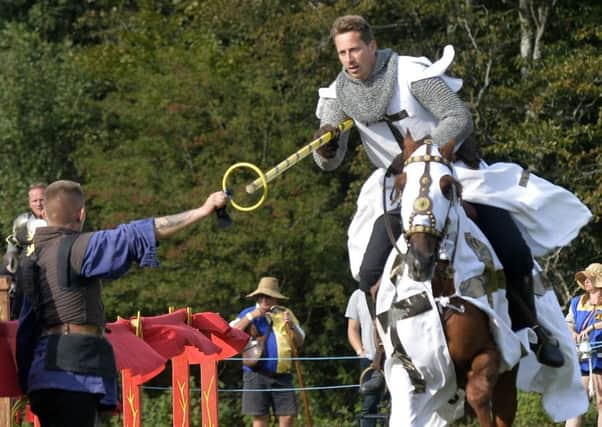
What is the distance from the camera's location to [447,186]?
796 centimetres

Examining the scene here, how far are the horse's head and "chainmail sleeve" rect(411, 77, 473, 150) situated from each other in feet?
1.07

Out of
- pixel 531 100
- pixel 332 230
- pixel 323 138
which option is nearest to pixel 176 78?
pixel 332 230

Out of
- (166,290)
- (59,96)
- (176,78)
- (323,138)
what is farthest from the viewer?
(59,96)

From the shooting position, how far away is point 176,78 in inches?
835

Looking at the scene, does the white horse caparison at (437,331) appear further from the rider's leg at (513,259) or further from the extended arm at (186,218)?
the extended arm at (186,218)

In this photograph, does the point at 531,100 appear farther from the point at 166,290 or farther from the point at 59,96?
the point at 59,96

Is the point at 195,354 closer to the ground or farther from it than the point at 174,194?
closer to the ground

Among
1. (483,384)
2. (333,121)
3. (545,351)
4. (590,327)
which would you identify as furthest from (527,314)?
(590,327)

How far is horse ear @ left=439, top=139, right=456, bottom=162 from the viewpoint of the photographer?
26.9ft

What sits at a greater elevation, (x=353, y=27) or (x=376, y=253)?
(x=353, y=27)

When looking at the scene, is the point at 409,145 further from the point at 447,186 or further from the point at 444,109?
the point at 444,109

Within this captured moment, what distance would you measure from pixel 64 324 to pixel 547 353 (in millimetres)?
3130

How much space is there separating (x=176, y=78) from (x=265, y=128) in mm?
1429

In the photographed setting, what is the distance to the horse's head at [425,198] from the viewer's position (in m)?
7.66
